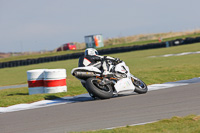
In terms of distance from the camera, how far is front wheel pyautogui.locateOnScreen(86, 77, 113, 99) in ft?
31.4

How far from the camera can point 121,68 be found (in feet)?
34.3

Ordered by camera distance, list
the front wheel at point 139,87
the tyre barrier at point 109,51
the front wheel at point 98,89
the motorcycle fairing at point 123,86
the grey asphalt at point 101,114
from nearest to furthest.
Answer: the grey asphalt at point 101,114
the front wheel at point 98,89
the motorcycle fairing at point 123,86
the front wheel at point 139,87
the tyre barrier at point 109,51

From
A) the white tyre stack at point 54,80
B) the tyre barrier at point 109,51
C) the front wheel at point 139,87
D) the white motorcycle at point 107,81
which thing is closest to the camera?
the white motorcycle at point 107,81

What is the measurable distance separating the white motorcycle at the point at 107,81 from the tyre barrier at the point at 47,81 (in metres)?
1.60

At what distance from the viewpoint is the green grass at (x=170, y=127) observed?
5341 millimetres

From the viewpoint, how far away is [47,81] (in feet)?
38.7

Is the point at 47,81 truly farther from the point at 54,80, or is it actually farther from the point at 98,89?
the point at 98,89

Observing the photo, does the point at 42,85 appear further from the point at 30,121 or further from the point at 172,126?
the point at 172,126

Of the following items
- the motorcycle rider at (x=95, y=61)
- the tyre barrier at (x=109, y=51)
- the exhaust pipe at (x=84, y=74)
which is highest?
the motorcycle rider at (x=95, y=61)

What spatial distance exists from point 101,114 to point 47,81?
180 inches

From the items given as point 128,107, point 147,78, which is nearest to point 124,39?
point 147,78

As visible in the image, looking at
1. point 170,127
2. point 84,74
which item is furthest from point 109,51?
point 170,127

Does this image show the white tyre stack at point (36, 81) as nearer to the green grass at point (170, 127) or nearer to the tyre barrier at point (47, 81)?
the tyre barrier at point (47, 81)

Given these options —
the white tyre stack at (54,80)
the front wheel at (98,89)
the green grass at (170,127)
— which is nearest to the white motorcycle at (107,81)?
the front wheel at (98,89)
